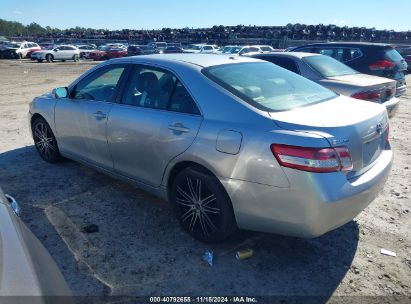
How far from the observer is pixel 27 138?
6867mm

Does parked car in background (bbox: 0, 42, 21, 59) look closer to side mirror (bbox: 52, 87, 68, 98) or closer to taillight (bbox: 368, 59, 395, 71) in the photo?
taillight (bbox: 368, 59, 395, 71)

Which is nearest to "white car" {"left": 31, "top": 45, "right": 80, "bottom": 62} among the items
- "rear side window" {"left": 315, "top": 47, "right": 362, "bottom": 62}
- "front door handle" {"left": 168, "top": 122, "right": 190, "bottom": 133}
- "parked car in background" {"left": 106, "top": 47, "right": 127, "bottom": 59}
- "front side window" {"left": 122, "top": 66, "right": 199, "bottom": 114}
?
"parked car in background" {"left": 106, "top": 47, "right": 127, "bottom": 59}

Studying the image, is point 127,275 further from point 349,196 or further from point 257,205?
point 349,196

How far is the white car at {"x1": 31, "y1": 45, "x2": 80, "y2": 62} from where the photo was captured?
32.4 meters

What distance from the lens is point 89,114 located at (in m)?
4.25

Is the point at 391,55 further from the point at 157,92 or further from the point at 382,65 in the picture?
the point at 157,92

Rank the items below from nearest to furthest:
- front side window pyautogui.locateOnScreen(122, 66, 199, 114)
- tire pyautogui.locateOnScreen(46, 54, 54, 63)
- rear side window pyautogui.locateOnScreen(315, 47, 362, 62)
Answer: front side window pyautogui.locateOnScreen(122, 66, 199, 114) < rear side window pyautogui.locateOnScreen(315, 47, 362, 62) < tire pyautogui.locateOnScreen(46, 54, 54, 63)

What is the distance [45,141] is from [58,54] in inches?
1241

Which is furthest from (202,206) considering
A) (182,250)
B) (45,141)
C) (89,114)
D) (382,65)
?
(382,65)

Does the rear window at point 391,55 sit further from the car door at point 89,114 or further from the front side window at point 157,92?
the car door at point 89,114

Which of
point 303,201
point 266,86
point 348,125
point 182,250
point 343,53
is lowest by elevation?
point 182,250

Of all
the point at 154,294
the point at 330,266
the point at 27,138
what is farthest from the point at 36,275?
the point at 27,138

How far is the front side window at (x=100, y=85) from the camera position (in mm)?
4105

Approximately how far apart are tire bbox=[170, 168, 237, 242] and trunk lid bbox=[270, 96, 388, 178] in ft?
2.68
